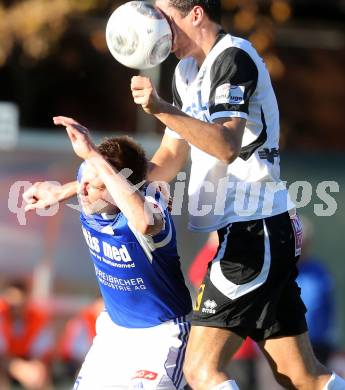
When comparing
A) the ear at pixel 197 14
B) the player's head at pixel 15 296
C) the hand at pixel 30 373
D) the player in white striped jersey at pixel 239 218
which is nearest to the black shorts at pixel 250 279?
the player in white striped jersey at pixel 239 218

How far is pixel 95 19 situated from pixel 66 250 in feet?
15.9

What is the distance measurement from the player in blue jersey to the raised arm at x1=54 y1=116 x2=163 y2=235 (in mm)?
82

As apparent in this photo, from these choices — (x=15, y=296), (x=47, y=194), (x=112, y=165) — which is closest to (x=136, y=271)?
(x=112, y=165)

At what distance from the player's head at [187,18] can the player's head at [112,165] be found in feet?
1.86

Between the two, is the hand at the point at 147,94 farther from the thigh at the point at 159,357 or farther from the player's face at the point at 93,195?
the thigh at the point at 159,357

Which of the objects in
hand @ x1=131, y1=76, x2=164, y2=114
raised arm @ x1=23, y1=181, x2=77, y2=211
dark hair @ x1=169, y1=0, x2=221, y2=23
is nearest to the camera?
hand @ x1=131, y1=76, x2=164, y2=114

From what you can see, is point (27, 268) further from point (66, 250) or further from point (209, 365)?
point (209, 365)

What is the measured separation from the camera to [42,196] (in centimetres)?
620

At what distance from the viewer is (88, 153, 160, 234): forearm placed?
5.57m

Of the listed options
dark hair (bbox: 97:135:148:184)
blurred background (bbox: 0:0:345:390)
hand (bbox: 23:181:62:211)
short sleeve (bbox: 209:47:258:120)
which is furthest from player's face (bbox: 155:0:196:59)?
blurred background (bbox: 0:0:345:390)

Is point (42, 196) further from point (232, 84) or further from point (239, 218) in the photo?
point (232, 84)

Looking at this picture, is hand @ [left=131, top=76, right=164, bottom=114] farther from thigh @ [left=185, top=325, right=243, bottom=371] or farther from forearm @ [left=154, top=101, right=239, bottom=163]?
thigh @ [left=185, top=325, right=243, bottom=371]

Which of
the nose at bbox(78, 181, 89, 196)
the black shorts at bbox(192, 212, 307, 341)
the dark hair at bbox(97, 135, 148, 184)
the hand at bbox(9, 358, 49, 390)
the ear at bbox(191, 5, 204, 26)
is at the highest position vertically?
the ear at bbox(191, 5, 204, 26)

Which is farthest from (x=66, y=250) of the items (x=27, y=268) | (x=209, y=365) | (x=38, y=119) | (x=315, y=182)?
(x=209, y=365)
